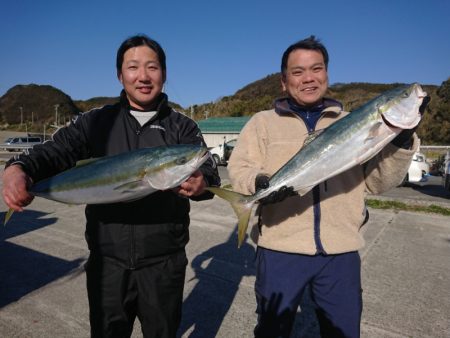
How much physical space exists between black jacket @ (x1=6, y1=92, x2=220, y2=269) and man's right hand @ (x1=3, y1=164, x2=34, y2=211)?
18cm

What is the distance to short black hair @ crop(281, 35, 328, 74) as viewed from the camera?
8.75 ft

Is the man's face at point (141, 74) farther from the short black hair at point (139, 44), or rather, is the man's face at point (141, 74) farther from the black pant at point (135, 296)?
the black pant at point (135, 296)

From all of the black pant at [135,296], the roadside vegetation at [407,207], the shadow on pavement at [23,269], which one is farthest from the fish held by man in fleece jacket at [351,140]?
the roadside vegetation at [407,207]

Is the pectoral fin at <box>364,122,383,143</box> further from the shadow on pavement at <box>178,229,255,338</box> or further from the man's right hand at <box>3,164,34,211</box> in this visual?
the shadow on pavement at <box>178,229,255,338</box>

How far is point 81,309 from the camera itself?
3.82m

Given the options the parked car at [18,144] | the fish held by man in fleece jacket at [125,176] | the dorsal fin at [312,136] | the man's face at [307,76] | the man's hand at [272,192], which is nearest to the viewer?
the fish held by man in fleece jacket at [125,176]

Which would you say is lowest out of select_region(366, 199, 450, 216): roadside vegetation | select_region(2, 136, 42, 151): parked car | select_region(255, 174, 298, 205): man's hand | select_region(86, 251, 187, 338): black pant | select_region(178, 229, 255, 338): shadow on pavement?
select_region(2, 136, 42, 151): parked car

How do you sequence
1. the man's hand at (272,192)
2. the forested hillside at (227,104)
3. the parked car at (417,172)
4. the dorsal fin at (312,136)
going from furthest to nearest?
the forested hillside at (227,104), the parked car at (417,172), the dorsal fin at (312,136), the man's hand at (272,192)

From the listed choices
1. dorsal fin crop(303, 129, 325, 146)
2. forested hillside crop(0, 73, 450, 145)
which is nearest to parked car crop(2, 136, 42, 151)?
forested hillside crop(0, 73, 450, 145)

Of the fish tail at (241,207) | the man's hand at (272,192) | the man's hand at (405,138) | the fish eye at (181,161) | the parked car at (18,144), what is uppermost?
the man's hand at (405,138)

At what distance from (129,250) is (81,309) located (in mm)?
1932

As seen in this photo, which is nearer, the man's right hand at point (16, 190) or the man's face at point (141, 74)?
the man's right hand at point (16, 190)

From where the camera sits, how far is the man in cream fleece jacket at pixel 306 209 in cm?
248

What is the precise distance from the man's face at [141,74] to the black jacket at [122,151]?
0.41 feet
